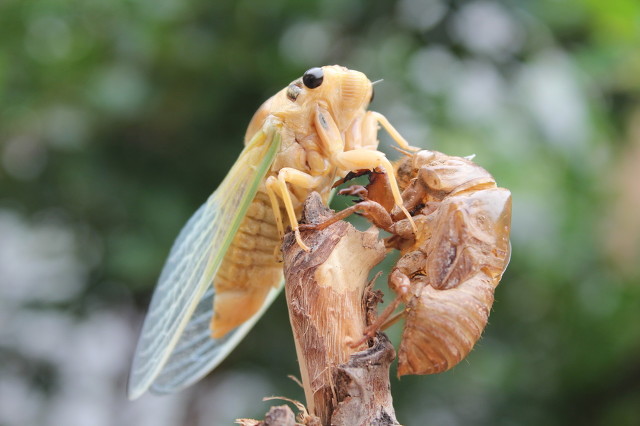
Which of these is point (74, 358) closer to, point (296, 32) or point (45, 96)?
point (45, 96)

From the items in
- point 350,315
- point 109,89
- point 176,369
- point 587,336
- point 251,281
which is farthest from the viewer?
point 587,336

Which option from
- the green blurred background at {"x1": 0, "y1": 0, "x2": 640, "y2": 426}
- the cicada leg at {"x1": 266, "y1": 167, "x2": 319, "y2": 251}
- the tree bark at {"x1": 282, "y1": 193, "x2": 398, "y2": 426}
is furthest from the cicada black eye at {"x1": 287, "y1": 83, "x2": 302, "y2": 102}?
the green blurred background at {"x1": 0, "y1": 0, "x2": 640, "y2": 426}

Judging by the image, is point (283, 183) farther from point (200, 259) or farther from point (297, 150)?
point (200, 259)

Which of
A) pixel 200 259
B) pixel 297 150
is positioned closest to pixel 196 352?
pixel 200 259

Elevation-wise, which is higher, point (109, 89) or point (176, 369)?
point (109, 89)

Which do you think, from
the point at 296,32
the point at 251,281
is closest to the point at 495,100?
the point at 296,32

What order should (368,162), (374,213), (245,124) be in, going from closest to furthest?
(374,213)
(368,162)
(245,124)

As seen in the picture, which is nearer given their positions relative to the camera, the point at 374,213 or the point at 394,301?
the point at 394,301
